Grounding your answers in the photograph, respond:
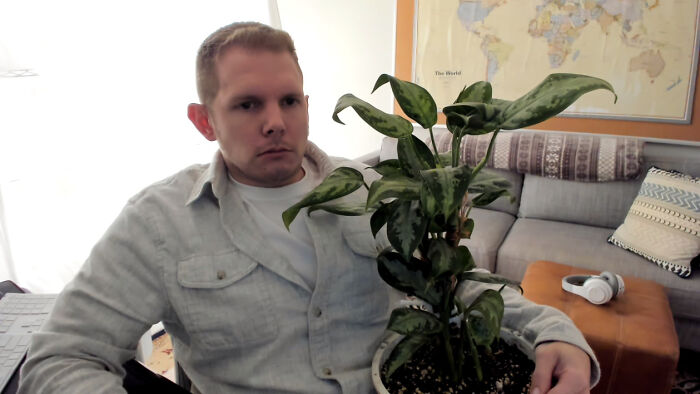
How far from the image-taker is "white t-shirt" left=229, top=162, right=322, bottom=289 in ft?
3.14

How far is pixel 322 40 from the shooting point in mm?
3402

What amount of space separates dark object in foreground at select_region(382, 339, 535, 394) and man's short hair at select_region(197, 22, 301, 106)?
0.66 metres

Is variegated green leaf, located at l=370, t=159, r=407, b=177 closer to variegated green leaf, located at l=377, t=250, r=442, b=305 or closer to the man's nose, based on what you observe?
variegated green leaf, located at l=377, t=250, r=442, b=305

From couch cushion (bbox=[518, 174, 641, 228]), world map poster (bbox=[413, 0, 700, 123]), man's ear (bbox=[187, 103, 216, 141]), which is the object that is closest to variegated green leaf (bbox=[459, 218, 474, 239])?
man's ear (bbox=[187, 103, 216, 141])

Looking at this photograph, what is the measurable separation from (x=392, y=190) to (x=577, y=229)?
218 centimetres

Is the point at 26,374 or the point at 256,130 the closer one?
the point at 26,374

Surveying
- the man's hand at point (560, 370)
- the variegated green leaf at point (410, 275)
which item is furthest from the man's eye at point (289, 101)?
the man's hand at point (560, 370)

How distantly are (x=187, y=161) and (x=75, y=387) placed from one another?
1.88m

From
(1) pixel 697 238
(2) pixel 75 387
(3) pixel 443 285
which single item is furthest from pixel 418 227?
(1) pixel 697 238

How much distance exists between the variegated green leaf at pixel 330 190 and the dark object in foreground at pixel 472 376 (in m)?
0.29

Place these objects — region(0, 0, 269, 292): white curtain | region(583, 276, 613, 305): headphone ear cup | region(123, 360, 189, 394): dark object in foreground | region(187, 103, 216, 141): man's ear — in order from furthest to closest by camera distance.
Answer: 1. region(0, 0, 269, 292): white curtain
2. region(583, 276, 613, 305): headphone ear cup
3. region(187, 103, 216, 141): man's ear
4. region(123, 360, 189, 394): dark object in foreground

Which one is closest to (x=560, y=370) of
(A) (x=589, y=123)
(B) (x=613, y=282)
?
(B) (x=613, y=282)

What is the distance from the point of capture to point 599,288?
167 cm

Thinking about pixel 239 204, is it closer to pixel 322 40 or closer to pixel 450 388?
pixel 450 388
